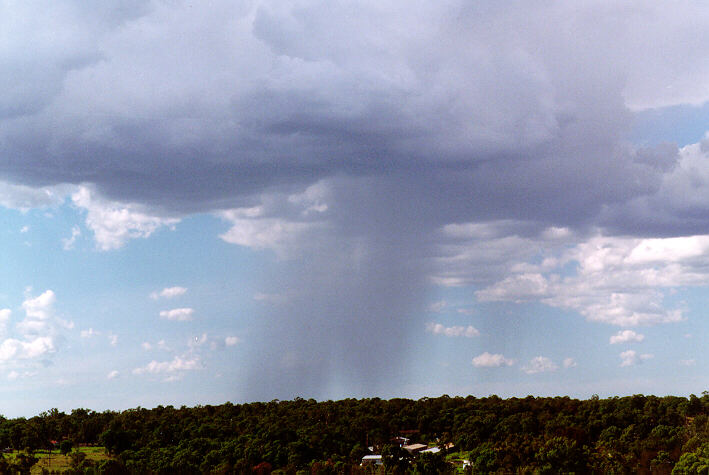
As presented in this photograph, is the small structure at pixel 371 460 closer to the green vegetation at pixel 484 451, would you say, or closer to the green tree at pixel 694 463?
the green vegetation at pixel 484 451

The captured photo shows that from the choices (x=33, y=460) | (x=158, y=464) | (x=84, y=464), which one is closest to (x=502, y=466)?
(x=158, y=464)

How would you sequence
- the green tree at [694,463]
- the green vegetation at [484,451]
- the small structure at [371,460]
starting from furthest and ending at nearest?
the small structure at [371,460] < the green vegetation at [484,451] < the green tree at [694,463]

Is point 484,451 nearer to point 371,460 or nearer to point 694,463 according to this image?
point 371,460

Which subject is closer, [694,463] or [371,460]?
[694,463]

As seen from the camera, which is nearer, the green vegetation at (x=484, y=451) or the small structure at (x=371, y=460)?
the green vegetation at (x=484, y=451)

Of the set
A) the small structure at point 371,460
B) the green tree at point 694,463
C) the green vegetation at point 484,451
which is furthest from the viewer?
the small structure at point 371,460

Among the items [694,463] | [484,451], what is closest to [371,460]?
[484,451]

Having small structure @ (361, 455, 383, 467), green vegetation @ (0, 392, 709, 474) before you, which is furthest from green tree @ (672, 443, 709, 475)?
small structure @ (361, 455, 383, 467)

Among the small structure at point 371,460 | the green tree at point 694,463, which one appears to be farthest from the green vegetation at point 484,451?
the small structure at point 371,460

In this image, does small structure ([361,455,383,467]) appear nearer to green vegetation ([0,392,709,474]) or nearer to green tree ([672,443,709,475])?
green vegetation ([0,392,709,474])

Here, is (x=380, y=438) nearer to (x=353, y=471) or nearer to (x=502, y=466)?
(x=353, y=471)

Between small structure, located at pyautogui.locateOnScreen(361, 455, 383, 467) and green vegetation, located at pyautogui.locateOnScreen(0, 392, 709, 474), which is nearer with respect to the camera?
green vegetation, located at pyautogui.locateOnScreen(0, 392, 709, 474)

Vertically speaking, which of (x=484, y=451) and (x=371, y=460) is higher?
(x=484, y=451)
